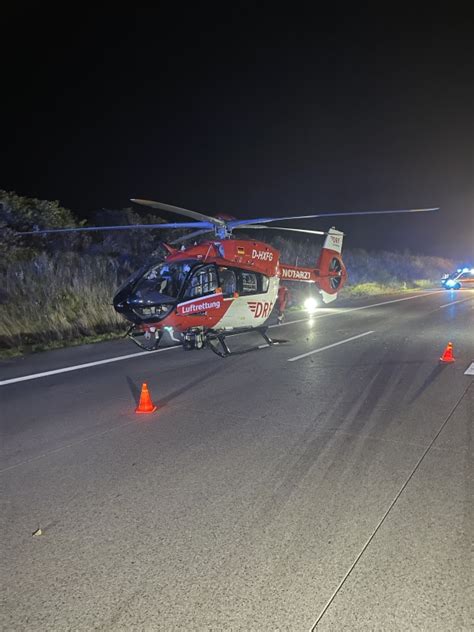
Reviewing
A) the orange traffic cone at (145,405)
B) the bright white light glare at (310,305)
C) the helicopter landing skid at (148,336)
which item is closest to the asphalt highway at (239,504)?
the orange traffic cone at (145,405)

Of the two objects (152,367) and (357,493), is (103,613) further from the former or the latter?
(152,367)

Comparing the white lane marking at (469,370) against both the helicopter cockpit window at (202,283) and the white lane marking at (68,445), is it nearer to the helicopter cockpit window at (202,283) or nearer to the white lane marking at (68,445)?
the helicopter cockpit window at (202,283)

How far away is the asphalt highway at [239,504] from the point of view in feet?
8.96

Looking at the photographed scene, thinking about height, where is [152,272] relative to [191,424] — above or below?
above

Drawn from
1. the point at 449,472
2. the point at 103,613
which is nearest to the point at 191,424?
the point at 449,472

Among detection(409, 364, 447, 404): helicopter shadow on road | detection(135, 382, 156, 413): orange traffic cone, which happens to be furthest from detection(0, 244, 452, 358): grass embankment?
detection(409, 364, 447, 404): helicopter shadow on road

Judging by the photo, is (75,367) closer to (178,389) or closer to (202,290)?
(178,389)

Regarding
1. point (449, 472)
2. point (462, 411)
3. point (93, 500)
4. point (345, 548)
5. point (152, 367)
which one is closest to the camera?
point (345, 548)

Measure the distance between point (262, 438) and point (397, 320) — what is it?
12302 mm

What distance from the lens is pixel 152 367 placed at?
9250 mm

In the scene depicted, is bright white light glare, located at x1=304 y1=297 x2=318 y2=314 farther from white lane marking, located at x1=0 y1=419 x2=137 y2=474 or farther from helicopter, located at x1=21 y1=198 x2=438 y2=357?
white lane marking, located at x1=0 y1=419 x2=137 y2=474

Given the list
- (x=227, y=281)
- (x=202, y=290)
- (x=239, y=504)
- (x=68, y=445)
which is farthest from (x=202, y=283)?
(x=239, y=504)

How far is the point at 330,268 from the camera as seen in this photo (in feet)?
60.2

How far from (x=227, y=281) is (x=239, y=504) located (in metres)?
7.97
